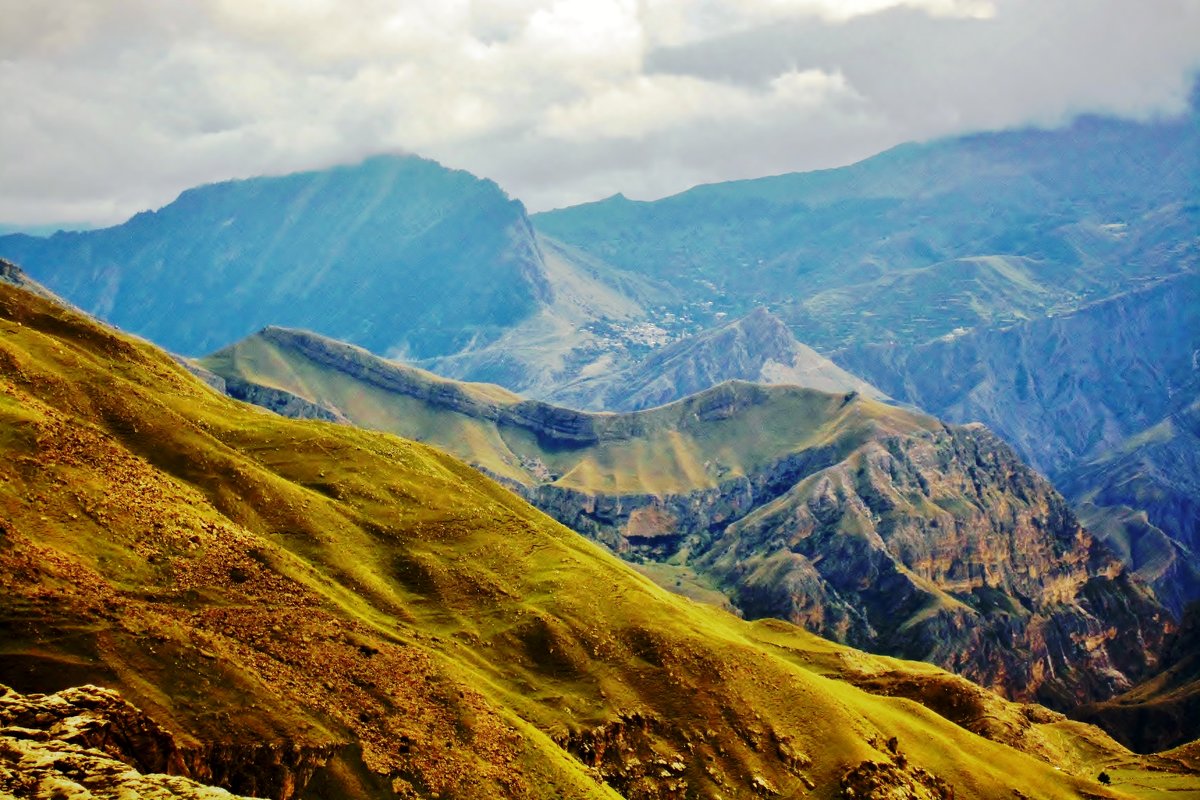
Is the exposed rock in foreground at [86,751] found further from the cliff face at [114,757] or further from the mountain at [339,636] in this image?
the mountain at [339,636]

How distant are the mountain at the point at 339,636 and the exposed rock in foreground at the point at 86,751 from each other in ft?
1.29

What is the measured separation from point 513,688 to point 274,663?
3666cm

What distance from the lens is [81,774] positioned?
69.0 meters

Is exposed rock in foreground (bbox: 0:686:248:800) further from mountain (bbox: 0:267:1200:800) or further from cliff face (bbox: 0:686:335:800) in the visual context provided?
mountain (bbox: 0:267:1200:800)

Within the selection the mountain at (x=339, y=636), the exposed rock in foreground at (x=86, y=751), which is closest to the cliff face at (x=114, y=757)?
the exposed rock in foreground at (x=86, y=751)

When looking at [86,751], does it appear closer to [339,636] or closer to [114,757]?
[114,757]

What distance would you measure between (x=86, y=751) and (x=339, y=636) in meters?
54.7

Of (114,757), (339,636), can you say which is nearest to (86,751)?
(114,757)

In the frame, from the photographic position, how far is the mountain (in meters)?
106

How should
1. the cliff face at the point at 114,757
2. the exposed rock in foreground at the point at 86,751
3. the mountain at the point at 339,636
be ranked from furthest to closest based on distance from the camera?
the mountain at the point at 339,636 < the cliff face at the point at 114,757 < the exposed rock in foreground at the point at 86,751

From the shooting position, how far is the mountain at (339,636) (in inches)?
4156

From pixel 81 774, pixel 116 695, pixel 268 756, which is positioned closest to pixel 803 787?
pixel 268 756

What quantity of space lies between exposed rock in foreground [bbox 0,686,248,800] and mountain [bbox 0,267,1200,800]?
39 centimetres

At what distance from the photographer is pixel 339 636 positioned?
128 metres
